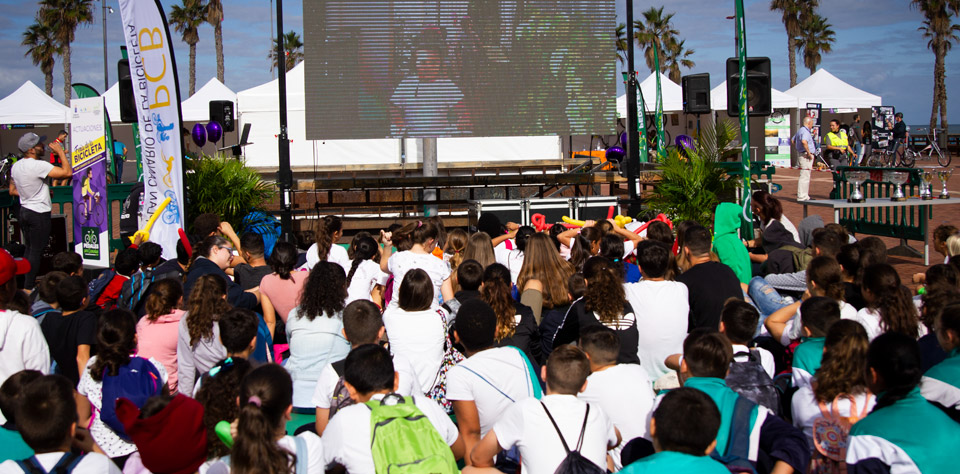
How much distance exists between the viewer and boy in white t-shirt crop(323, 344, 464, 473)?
304 centimetres

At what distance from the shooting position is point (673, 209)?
1080 cm

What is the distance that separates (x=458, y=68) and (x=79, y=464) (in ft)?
35.0

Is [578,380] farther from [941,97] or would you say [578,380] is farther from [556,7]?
[941,97]

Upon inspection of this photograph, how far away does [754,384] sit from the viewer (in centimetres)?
343

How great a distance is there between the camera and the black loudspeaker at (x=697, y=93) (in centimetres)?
1215

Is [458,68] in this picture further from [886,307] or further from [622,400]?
[622,400]

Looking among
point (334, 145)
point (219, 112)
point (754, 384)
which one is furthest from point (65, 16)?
point (754, 384)

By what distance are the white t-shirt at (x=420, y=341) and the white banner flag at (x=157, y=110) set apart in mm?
4790

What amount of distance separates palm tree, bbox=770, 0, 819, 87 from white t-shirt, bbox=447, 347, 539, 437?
47.2m

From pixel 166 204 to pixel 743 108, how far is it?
6880 mm

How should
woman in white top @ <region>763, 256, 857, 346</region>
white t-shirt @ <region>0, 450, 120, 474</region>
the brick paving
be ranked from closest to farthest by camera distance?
white t-shirt @ <region>0, 450, 120, 474</region> → woman in white top @ <region>763, 256, 857, 346</region> → the brick paving

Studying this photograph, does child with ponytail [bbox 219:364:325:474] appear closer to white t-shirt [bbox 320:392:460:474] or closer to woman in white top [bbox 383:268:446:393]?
white t-shirt [bbox 320:392:460:474]

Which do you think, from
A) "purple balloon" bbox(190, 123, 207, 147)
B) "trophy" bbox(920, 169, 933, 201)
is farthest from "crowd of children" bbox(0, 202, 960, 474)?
"purple balloon" bbox(190, 123, 207, 147)

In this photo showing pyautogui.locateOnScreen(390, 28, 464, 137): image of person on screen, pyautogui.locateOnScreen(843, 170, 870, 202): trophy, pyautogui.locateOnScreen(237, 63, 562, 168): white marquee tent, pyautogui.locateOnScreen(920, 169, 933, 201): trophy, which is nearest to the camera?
pyautogui.locateOnScreen(920, 169, 933, 201): trophy
